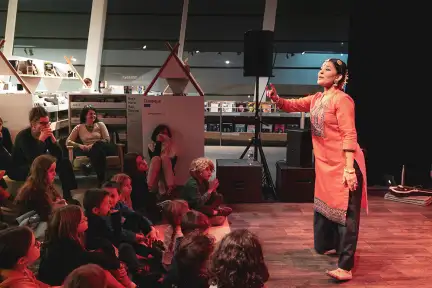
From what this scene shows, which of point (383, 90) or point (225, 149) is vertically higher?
point (383, 90)

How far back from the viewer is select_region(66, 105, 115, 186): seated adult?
15.1 ft

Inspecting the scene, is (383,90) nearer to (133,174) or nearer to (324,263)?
(324,263)

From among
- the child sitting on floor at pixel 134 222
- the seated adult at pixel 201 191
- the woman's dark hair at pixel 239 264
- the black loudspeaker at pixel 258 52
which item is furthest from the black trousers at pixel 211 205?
the woman's dark hair at pixel 239 264

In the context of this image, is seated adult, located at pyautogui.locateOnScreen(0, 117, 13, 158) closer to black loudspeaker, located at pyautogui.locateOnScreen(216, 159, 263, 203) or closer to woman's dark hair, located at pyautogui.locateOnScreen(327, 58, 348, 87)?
black loudspeaker, located at pyautogui.locateOnScreen(216, 159, 263, 203)

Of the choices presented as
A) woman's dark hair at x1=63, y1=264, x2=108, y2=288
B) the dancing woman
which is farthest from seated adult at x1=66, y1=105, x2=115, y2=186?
woman's dark hair at x1=63, y1=264, x2=108, y2=288

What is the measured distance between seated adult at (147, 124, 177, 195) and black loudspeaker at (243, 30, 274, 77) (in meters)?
1.14

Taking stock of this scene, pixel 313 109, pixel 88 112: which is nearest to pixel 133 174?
pixel 88 112

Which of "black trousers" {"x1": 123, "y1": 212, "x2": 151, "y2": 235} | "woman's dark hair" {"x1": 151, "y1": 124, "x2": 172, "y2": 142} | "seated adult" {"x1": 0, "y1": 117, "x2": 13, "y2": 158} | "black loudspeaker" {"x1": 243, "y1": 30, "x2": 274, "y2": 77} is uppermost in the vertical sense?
"black loudspeaker" {"x1": 243, "y1": 30, "x2": 274, "y2": 77}

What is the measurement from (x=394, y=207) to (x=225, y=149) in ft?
12.5

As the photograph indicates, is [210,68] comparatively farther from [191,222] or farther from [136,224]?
[191,222]

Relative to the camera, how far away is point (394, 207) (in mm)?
4645

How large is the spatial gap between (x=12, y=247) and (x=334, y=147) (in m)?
2.07

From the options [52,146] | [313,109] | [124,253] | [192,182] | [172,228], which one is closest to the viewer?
[124,253]

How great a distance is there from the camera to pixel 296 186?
4773 mm
